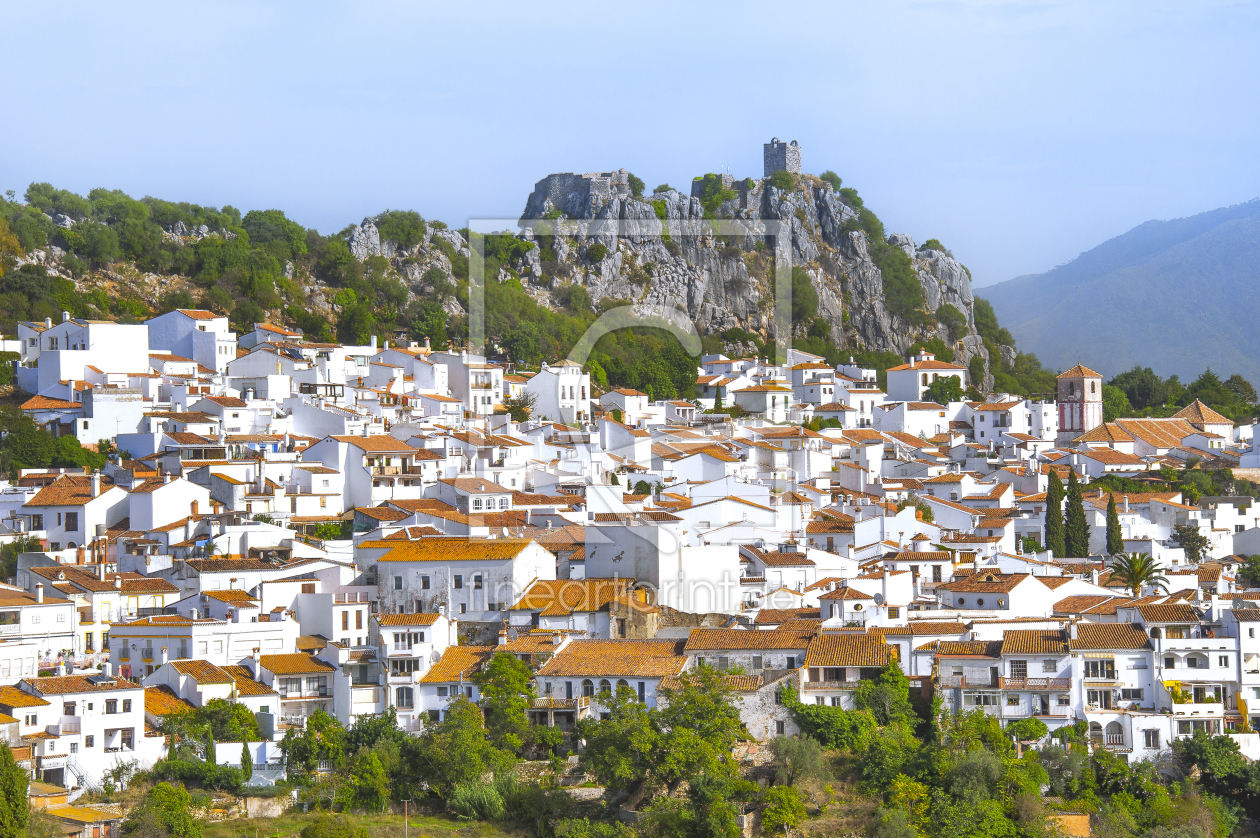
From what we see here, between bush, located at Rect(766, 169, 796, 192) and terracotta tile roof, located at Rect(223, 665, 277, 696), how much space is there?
44.6 m

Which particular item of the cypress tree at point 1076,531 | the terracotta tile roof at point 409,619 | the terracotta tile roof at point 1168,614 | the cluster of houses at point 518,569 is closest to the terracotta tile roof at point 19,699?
the cluster of houses at point 518,569

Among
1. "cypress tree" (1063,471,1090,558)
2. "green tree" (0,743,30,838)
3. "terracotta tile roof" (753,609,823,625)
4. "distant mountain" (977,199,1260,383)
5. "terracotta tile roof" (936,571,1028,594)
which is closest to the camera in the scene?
"green tree" (0,743,30,838)

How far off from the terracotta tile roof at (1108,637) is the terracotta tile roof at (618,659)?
A: 13.8ft

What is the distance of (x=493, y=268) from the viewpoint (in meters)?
53.8

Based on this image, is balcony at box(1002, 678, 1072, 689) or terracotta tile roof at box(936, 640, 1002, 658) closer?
balcony at box(1002, 678, 1072, 689)

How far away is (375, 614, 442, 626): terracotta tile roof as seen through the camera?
21.4m

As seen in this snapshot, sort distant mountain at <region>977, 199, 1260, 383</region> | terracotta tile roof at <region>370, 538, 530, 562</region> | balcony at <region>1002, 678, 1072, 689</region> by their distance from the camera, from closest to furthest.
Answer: balcony at <region>1002, 678, 1072, 689</region> → terracotta tile roof at <region>370, 538, 530, 562</region> → distant mountain at <region>977, 199, 1260, 383</region>

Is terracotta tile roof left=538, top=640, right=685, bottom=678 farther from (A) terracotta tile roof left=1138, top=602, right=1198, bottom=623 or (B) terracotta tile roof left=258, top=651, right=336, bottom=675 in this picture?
(A) terracotta tile roof left=1138, top=602, right=1198, bottom=623

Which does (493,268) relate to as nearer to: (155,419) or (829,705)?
(155,419)

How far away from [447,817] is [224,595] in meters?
5.22

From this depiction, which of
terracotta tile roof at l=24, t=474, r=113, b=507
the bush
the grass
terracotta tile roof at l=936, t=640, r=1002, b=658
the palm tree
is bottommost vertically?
the grass

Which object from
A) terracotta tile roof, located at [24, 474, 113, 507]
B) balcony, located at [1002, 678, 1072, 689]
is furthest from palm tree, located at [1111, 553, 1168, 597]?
terracotta tile roof, located at [24, 474, 113, 507]

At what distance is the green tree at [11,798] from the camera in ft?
55.9

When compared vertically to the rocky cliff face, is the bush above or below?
above
